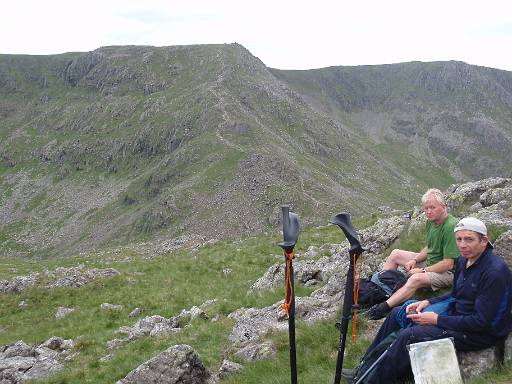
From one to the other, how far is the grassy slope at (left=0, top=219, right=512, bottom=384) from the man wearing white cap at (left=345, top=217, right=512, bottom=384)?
2.18ft

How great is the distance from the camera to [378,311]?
10.3 metres

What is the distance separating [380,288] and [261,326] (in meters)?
4.43

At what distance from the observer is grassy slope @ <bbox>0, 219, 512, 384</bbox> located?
10133mm

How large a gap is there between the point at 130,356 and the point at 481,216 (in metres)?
11.9

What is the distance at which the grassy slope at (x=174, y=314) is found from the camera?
1013 centimetres

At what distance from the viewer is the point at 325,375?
348 inches

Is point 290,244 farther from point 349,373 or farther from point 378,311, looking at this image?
point 378,311

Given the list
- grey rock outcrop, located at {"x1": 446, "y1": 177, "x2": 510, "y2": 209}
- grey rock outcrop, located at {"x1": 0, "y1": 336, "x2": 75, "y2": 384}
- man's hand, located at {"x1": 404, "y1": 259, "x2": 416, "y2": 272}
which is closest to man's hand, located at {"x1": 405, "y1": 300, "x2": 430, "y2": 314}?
man's hand, located at {"x1": 404, "y1": 259, "x2": 416, "y2": 272}

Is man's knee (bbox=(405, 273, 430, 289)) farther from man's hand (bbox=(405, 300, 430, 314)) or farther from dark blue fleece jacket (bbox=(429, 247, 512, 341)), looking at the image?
dark blue fleece jacket (bbox=(429, 247, 512, 341))

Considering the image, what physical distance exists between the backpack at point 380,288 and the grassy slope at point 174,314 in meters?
0.82

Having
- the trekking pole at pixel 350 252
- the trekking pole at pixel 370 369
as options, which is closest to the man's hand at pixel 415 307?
the trekking pole at pixel 370 369

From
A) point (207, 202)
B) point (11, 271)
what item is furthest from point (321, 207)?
point (11, 271)

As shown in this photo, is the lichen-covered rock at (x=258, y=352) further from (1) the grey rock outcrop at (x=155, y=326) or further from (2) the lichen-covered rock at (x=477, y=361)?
(1) the grey rock outcrop at (x=155, y=326)

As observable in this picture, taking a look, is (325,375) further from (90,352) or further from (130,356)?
(90,352)
